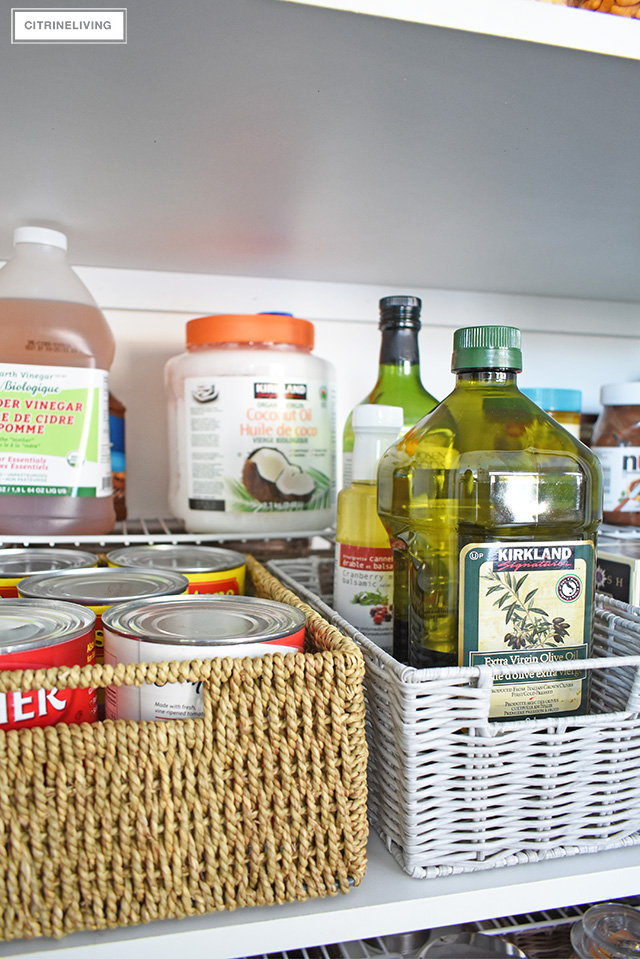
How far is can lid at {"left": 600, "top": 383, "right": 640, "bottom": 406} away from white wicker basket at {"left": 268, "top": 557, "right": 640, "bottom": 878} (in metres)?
0.47

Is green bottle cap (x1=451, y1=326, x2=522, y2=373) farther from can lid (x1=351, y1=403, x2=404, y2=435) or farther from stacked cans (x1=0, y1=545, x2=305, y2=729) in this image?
stacked cans (x1=0, y1=545, x2=305, y2=729)

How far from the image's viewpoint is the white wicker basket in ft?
1.53

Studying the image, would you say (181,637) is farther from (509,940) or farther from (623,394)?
(623,394)

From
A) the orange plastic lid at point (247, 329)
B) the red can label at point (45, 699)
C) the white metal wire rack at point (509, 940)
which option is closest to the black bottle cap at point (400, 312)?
the orange plastic lid at point (247, 329)

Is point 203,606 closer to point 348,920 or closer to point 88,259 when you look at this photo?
point 348,920

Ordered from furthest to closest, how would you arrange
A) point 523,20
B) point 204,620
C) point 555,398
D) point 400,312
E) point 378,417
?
point 555,398
point 400,312
point 378,417
point 204,620
point 523,20

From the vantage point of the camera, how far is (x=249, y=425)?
770 mm

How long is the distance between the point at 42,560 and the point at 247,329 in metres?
Answer: 0.34

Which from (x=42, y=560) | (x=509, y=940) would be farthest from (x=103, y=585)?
(x=509, y=940)

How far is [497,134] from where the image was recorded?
559mm

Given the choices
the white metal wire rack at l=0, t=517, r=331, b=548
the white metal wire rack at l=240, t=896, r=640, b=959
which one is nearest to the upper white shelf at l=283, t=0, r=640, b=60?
the white metal wire rack at l=0, t=517, r=331, b=548

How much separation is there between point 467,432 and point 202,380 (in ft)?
1.15

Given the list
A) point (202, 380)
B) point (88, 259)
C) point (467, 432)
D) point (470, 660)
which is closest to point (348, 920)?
point (470, 660)

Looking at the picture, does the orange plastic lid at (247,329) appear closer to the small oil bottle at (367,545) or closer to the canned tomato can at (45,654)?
the small oil bottle at (367,545)
